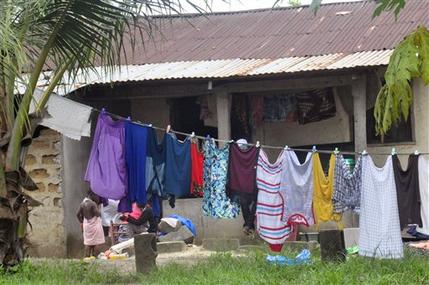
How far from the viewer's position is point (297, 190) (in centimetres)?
865

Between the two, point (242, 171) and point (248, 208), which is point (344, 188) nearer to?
point (242, 171)

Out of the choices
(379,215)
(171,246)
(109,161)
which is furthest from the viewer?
(171,246)

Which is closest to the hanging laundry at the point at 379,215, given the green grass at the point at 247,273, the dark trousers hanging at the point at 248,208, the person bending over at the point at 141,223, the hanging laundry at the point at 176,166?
the green grass at the point at 247,273

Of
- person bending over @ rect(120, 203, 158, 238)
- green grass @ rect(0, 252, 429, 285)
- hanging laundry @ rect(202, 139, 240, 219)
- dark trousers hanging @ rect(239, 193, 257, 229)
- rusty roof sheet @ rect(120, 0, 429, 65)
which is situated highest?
rusty roof sheet @ rect(120, 0, 429, 65)

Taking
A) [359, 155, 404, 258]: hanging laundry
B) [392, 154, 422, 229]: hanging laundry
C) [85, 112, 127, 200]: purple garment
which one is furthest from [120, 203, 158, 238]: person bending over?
[392, 154, 422, 229]: hanging laundry

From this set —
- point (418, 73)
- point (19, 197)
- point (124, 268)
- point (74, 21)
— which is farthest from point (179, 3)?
point (124, 268)

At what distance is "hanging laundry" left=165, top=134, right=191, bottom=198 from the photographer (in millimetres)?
9148

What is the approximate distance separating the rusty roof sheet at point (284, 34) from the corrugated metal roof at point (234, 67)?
342 millimetres

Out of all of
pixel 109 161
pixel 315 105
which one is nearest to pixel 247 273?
pixel 109 161

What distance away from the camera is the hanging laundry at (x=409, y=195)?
8102 mm

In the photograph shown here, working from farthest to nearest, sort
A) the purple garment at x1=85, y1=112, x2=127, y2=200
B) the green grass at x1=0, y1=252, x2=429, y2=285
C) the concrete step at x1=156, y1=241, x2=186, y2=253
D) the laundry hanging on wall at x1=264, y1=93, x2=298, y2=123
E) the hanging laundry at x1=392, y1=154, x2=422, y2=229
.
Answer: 1. the laundry hanging on wall at x1=264, y1=93, x2=298, y2=123
2. the concrete step at x1=156, y1=241, x2=186, y2=253
3. the purple garment at x1=85, y1=112, x2=127, y2=200
4. the hanging laundry at x1=392, y1=154, x2=422, y2=229
5. the green grass at x1=0, y1=252, x2=429, y2=285

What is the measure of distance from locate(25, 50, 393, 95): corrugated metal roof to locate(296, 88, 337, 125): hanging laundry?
0.76 metres

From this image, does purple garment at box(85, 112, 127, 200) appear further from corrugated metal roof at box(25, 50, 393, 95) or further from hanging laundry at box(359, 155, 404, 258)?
hanging laundry at box(359, 155, 404, 258)

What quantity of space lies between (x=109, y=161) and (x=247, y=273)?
113 inches
